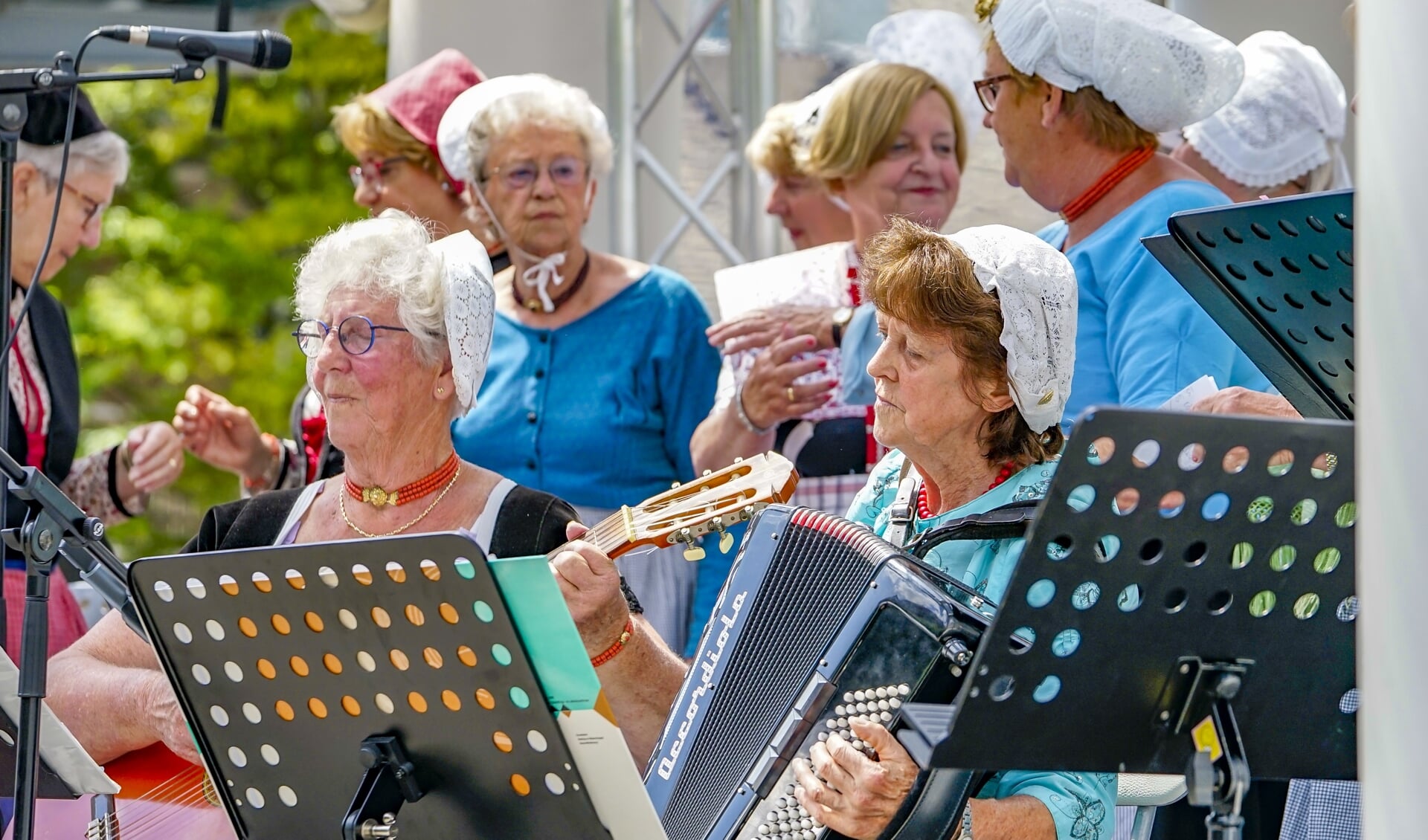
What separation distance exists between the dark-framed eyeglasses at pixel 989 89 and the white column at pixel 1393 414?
2.04 m

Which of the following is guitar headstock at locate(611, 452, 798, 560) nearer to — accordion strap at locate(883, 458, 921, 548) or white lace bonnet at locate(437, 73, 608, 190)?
accordion strap at locate(883, 458, 921, 548)

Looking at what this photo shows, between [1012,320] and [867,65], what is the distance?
1.98 metres

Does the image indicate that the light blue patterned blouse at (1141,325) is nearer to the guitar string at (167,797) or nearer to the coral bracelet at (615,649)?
the coral bracelet at (615,649)

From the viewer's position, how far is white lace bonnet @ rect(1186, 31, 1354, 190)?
4520 millimetres

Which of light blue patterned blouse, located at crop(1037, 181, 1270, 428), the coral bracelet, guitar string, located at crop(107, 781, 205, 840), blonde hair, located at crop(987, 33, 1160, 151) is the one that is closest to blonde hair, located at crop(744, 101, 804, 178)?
blonde hair, located at crop(987, 33, 1160, 151)

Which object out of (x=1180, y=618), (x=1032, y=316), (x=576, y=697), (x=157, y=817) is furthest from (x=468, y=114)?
(x=1180, y=618)

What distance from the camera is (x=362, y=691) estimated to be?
252 cm

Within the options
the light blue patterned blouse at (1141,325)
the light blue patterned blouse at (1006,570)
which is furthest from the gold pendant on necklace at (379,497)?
the light blue patterned blouse at (1141,325)

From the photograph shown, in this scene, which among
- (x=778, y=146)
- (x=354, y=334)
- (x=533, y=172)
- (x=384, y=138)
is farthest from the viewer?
(x=778, y=146)

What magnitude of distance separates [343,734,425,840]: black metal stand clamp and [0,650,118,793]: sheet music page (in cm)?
64

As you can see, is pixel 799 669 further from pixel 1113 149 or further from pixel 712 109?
pixel 712 109

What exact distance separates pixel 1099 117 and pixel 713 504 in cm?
135

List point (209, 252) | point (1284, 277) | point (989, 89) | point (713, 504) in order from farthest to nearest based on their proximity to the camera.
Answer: point (209, 252) < point (989, 89) < point (713, 504) < point (1284, 277)

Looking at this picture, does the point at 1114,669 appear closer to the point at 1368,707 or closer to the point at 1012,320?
the point at 1368,707
